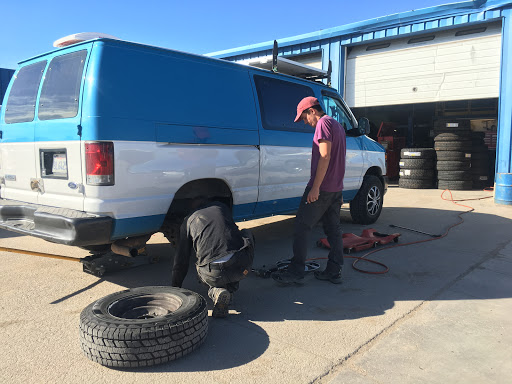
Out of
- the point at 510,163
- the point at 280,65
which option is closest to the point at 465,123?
the point at 510,163

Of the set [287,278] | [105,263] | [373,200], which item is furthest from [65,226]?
[373,200]

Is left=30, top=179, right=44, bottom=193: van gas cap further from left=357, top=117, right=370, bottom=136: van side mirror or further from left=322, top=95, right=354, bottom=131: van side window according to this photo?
left=357, top=117, right=370, bottom=136: van side mirror

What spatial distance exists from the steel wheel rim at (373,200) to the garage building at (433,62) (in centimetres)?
408

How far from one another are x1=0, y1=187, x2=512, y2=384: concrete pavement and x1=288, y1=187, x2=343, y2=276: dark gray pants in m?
0.24

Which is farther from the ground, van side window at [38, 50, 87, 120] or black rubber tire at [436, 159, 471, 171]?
van side window at [38, 50, 87, 120]

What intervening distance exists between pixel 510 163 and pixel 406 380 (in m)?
9.38

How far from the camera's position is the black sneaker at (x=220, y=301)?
320 centimetres

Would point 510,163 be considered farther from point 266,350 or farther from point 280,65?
point 266,350

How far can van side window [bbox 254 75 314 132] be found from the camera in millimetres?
4777

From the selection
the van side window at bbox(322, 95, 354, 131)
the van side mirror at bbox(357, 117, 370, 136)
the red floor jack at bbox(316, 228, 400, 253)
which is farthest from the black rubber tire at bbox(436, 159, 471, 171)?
the red floor jack at bbox(316, 228, 400, 253)

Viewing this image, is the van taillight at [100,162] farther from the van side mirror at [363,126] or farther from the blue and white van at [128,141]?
the van side mirror at [363,126]

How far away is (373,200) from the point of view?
693 cm

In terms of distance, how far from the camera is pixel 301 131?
527cm

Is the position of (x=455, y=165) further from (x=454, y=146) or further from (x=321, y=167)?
(x=321, y=167)
